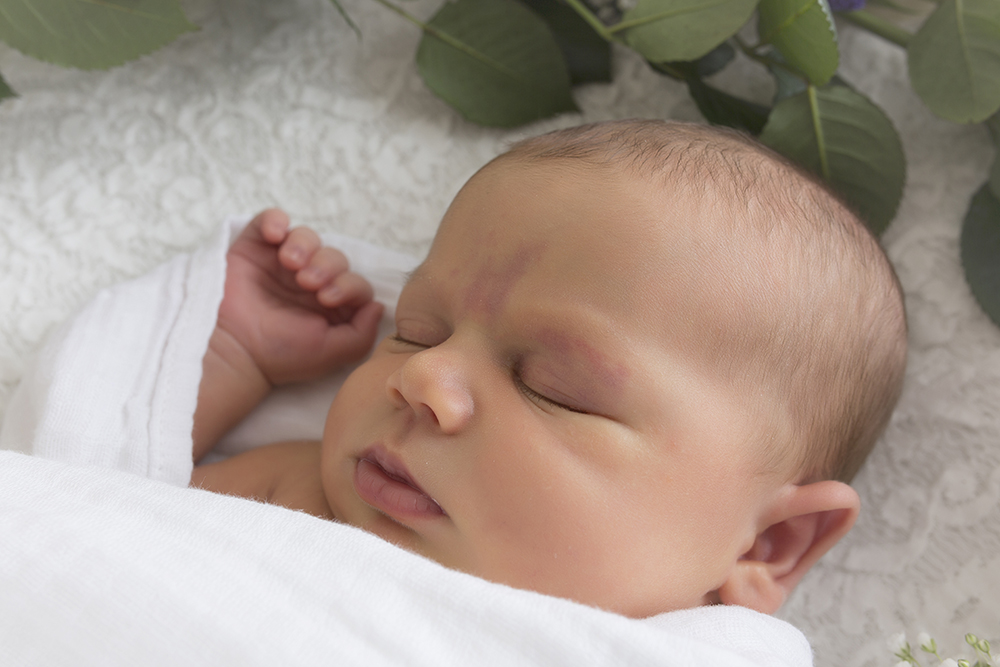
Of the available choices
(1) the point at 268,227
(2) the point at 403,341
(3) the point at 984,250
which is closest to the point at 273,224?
(1) the point at 268,227

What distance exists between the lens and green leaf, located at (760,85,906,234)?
0.93m

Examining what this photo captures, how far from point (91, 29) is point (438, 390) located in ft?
1.84

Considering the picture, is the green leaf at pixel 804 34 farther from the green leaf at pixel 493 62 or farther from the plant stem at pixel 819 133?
the green leaf at pixel 493 62

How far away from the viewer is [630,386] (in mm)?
661

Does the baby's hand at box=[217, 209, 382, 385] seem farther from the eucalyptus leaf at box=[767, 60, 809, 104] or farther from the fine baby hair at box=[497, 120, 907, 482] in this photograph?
the eucalyptus leaf at box=[767, 60, 809, 104]

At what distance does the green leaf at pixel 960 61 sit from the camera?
844 millimetres

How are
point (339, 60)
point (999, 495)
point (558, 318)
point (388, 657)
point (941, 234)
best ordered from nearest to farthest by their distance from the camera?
1. point (388, 657)
2. point (558, 318)
3. point (999, 495)
4. point (941, 234)
5. point (339, 60)

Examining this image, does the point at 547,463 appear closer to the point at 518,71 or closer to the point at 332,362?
the point at 332,362

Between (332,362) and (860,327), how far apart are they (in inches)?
22.7

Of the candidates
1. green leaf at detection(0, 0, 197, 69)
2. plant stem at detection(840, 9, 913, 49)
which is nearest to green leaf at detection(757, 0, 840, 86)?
plant stem at detection(840, 9, 913, 49)

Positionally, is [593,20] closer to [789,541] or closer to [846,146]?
[846,146]

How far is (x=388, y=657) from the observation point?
0.55 m

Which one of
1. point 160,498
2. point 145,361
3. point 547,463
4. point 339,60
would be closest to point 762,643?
point 547,463

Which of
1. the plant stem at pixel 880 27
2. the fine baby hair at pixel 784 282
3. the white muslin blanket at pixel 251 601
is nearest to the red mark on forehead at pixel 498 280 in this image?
the fine baby hair at pixel 784 282
